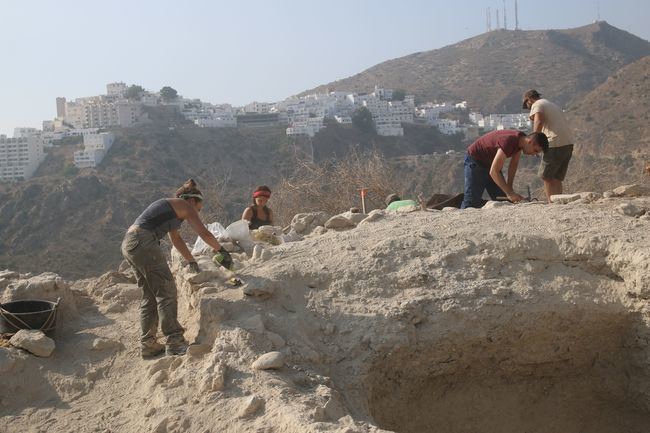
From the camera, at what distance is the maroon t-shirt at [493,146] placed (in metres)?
5.93

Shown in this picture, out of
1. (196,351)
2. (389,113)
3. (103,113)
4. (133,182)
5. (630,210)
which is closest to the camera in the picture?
(196,351)

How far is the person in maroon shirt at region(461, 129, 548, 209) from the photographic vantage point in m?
5.87

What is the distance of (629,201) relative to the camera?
5.78 metres

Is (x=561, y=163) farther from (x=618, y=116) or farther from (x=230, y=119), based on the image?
(x=230, y=119)

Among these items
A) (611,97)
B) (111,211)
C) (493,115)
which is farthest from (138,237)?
(493,115)

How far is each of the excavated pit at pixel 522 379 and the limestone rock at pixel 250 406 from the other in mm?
1015

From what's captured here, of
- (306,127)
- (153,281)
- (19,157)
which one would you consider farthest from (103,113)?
(153,281)

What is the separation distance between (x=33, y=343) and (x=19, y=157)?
42826mm

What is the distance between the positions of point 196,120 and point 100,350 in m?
49.9

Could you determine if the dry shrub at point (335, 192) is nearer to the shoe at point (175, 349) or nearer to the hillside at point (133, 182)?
the hillside at point (133, 182)

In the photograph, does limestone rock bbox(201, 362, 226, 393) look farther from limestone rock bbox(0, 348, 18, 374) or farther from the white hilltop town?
the white hilltop town

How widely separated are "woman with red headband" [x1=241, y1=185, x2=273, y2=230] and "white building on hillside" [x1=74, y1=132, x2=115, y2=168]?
32892 mm

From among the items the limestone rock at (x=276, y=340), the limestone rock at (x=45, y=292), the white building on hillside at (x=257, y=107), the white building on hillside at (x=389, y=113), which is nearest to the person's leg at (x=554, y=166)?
the limestone rock at (x=276, y=340)

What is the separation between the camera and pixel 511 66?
192 feet
